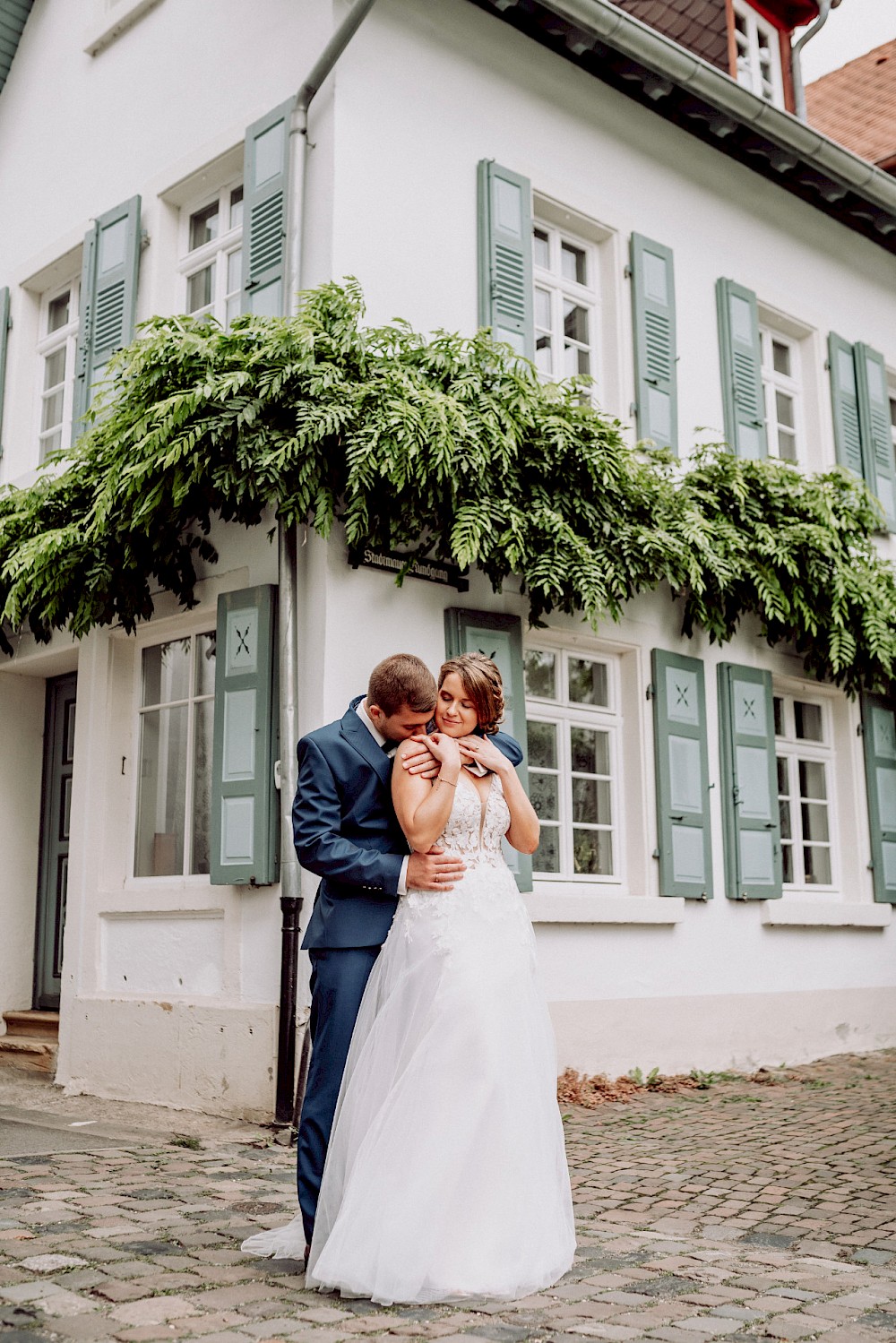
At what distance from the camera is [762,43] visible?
11.6 meters

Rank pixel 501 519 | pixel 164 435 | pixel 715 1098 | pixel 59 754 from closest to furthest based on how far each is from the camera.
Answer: pixel 164 435 → pixel 501 519 → pixel 715 1098 → pixel 59 754

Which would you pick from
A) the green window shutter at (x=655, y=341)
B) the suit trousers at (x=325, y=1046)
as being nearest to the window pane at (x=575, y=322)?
the green window shutter at (x=655, y=341)

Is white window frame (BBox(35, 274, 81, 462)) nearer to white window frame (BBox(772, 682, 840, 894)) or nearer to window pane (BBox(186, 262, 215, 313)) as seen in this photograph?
window pane (BBox(186, 262, 215, 313))

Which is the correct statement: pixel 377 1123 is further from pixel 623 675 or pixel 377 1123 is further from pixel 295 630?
pixel 623 675

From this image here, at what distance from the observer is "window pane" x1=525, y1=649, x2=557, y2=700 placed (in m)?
8.07

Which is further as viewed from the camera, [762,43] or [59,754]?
[762,43]

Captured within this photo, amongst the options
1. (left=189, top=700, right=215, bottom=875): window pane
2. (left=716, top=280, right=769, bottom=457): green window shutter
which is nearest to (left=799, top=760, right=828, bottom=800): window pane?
(left=716, top=280, right=769, bottom=457): green window shutter

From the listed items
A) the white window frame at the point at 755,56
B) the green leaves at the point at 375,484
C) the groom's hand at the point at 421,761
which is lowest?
the groom's hand at the point at 421,761

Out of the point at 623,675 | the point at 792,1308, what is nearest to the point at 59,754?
the point at 623,675

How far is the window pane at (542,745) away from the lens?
801 cm

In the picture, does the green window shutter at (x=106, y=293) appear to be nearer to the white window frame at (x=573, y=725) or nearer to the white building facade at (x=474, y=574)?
the white building facade at (x=474, y=574)

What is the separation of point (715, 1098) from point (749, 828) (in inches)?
77.3

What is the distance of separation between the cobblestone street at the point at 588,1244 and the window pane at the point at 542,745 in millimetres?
2120

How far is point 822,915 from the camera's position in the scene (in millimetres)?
9375
